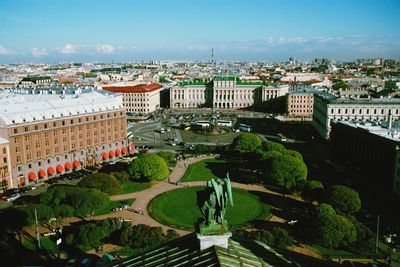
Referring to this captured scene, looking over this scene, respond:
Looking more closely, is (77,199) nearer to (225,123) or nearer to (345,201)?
(345,201)

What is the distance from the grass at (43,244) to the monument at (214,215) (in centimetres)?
4259

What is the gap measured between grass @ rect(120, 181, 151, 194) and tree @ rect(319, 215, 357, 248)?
127 feet

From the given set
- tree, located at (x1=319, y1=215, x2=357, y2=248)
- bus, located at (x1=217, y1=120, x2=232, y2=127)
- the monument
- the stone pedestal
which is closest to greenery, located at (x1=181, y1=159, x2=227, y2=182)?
tree, located at (x1=319, y1=215, x2=357, y2=248)

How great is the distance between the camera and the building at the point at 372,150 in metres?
75.8

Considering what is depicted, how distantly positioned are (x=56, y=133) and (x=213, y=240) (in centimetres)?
8247

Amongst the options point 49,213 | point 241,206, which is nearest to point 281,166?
point 241,206

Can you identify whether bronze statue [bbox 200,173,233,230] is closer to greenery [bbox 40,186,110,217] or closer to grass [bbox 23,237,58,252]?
grass [bbox 23,237,58,252]

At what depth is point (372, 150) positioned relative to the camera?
278 feet

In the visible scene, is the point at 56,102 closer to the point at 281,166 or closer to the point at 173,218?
the point at 173,218

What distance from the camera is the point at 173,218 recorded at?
6406 centimetres

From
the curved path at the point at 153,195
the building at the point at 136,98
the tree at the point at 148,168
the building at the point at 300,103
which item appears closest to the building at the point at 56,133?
the tree at the point at 148,168

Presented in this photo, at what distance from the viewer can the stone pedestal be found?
55.3 feet

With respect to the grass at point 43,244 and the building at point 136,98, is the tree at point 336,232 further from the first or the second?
the building at point 136,98

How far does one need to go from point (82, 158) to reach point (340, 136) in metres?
65.5
